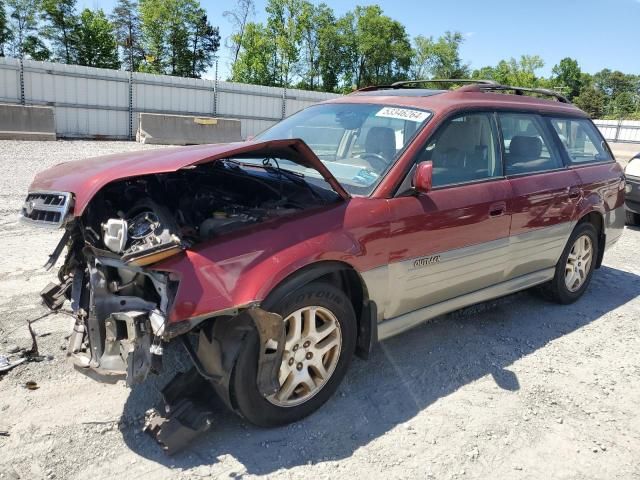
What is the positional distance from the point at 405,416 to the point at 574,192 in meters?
2.81

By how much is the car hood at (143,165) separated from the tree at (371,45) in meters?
55.4

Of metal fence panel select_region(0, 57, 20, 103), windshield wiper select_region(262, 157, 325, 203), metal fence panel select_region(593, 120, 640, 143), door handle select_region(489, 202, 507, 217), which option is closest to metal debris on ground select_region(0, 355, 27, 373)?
windshield wiper select_region(262, 157, 325, 203)

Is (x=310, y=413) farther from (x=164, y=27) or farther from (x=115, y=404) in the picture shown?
(x=164, y=27)

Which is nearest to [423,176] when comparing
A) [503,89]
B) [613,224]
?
[503,89]

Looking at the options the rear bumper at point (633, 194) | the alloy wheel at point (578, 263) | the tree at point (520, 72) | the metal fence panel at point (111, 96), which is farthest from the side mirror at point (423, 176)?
the tree at point (520, 72)

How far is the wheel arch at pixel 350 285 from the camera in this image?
9.14 ft

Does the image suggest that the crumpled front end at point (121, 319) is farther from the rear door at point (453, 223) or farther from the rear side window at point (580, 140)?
the rear side window at point (580, 140)

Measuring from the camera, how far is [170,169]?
2.58 m

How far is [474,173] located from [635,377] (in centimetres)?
192

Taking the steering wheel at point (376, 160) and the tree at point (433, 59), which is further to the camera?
the tree at point (433, 59)

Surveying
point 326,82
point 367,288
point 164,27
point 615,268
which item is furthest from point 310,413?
point 326,82

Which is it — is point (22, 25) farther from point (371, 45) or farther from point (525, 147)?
point (525, 147)

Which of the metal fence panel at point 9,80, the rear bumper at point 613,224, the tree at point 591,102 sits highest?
the tree at point 591,102

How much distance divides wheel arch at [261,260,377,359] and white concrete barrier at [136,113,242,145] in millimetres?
15574
